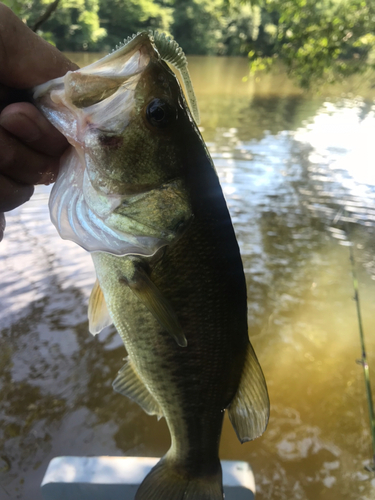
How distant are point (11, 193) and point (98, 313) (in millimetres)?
518

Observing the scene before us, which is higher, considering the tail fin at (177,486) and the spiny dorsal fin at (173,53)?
the spiny dorsal fin at (173,53)

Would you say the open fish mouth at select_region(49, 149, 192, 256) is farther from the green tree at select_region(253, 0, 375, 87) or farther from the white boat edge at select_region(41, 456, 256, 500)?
the green tree at select_region(253, 0, 375, 87)

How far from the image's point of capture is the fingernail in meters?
1.03

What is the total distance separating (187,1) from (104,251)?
44.6 metres

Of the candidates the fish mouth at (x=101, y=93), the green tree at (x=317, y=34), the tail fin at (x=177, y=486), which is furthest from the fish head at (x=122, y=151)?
the green tree at (x=317, y=34)

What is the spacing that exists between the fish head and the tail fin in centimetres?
98

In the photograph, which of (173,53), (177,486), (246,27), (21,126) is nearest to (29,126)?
(21,126)

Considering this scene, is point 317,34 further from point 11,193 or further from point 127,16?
point 127,16

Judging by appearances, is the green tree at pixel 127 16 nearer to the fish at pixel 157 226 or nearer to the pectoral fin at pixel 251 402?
the fish at pixel 157 226

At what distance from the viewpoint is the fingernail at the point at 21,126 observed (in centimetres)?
103

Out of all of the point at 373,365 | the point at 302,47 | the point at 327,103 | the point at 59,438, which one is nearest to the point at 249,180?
the point at 302,47

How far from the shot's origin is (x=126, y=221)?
1081 mm

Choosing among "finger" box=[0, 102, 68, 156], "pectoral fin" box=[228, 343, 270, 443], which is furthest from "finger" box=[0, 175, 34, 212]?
"pectoral fin" box=[228, 343, 270, 443]

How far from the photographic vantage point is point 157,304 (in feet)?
3.59
